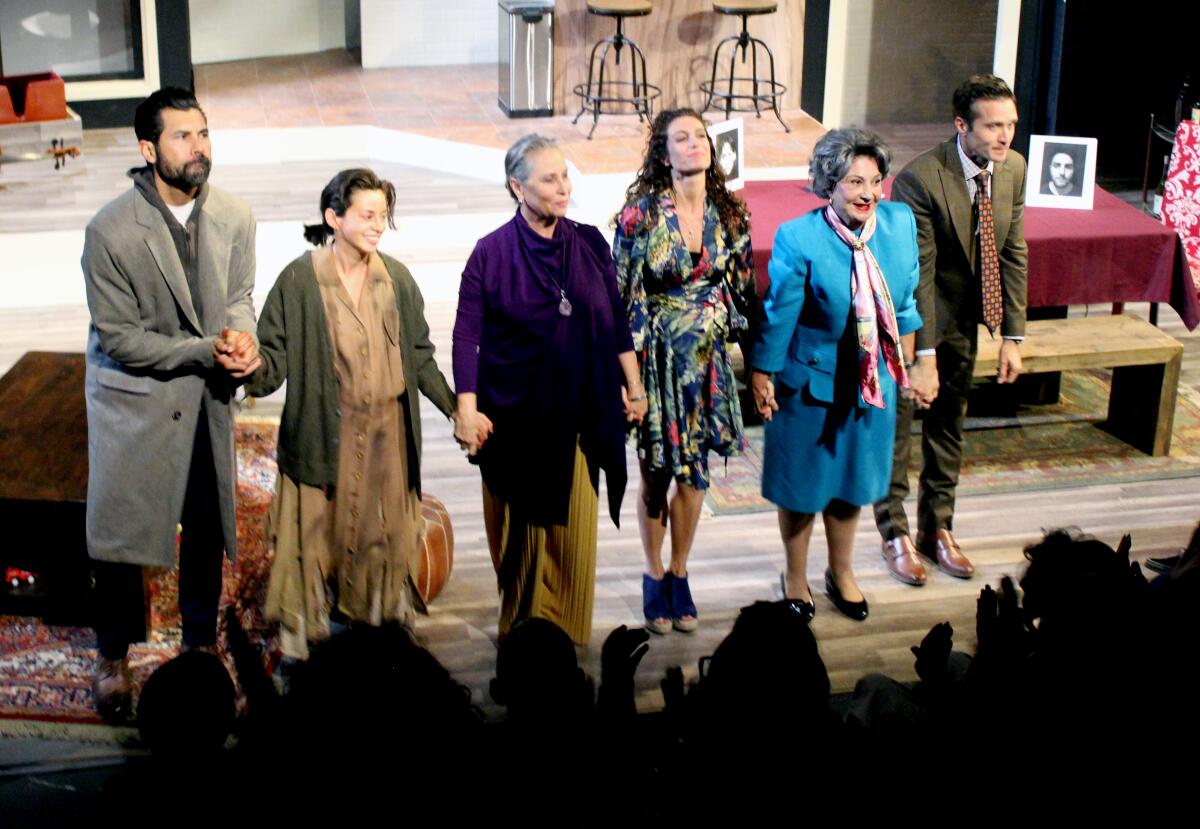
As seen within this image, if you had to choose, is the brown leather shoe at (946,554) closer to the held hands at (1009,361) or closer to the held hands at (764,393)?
the held hands at (1009,361)

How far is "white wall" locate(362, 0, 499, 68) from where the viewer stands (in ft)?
39.9

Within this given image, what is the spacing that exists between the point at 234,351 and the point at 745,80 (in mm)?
7181

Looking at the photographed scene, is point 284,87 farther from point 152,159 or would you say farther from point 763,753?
point 763,753

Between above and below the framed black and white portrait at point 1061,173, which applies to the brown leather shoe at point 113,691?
below

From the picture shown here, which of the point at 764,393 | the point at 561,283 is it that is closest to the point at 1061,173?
the point at 764,393

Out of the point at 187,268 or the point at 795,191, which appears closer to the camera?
the point at 187,268

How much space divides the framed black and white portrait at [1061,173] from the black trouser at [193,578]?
12.4 ft

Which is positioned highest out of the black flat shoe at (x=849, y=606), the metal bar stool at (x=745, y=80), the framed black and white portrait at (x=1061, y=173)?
the metal bar stool at (x=745, y=80)

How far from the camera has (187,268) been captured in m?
3.74

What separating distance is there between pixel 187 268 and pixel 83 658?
1260 millimetres

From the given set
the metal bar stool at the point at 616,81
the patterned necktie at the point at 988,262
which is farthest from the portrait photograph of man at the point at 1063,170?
the metal bar stool at the point at 616,81

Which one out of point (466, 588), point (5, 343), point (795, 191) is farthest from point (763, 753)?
point (5, 343)

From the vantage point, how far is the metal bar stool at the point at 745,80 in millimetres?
9539

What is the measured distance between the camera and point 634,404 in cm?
413
